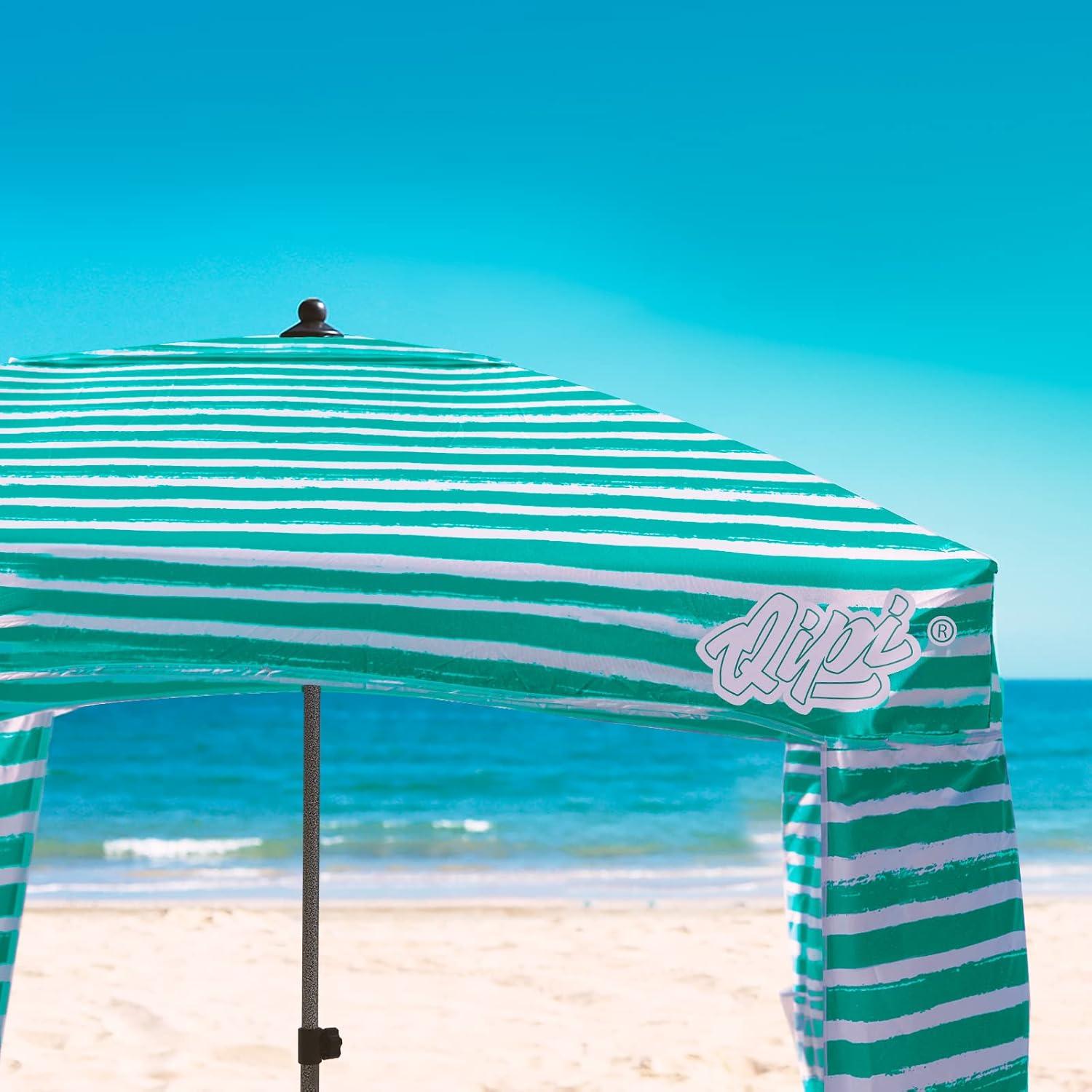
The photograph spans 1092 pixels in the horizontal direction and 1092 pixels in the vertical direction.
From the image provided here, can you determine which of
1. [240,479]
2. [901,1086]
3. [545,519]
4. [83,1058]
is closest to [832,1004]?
[901,1086]

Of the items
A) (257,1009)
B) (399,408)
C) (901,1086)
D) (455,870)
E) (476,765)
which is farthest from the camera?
(476,765)

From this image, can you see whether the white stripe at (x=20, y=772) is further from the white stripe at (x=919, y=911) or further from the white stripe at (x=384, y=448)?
the white stripe at (x=919, y=911)

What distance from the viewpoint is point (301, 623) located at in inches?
60.7

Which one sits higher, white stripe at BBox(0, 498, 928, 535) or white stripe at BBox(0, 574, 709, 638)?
white stripe at BBox(0, 498, 928, 535)

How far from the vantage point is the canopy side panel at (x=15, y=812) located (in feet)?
7.43

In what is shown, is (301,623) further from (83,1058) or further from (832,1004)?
(83,1058)

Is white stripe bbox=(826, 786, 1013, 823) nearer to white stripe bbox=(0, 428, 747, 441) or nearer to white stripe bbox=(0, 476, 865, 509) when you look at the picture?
white stripe bbox=(0, 476, 865, 509)

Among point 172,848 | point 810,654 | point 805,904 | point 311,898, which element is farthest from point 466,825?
point 810,654

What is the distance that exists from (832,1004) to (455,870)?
10914 mm

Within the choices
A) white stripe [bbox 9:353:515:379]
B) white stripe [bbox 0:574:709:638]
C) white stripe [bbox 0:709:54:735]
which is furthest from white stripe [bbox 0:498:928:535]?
white stripe [bbox 0:709:54:735]

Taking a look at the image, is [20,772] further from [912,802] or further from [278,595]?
[912,802]

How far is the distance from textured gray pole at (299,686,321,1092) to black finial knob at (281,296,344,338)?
0.77 meters

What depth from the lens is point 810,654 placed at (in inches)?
63.7

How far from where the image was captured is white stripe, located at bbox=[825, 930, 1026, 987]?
164 cm
